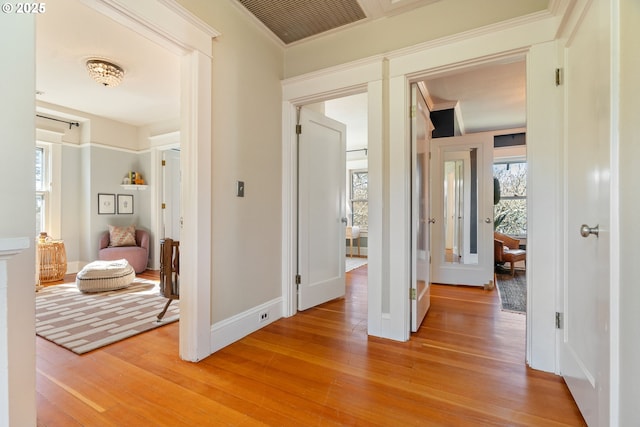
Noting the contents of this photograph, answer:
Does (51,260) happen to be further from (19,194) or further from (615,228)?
(615,228)

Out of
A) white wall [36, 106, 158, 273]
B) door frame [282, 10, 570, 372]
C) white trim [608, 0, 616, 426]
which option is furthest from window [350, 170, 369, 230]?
white trim [608, 0, 616, 426]

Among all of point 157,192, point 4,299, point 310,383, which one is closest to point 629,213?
point 310,383

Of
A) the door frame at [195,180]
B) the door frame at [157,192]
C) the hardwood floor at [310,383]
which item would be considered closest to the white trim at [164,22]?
the door frame at [195,180]

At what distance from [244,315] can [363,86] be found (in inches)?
84.2

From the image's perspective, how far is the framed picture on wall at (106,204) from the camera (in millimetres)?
4956

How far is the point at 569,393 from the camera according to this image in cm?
160

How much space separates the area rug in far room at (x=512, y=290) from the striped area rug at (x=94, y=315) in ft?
11.4

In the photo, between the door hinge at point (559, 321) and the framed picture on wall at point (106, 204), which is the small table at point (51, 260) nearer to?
the framed picture on wall at point (106, 204)

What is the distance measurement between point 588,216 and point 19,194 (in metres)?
2.43

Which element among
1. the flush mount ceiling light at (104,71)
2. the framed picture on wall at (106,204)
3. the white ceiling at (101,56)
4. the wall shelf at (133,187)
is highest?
the white ceiling at (101,56)

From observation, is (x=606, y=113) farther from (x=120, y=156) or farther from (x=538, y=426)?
(x=120, y=156)

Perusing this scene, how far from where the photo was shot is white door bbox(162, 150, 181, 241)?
5.23 metres

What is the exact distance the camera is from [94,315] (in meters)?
2.85

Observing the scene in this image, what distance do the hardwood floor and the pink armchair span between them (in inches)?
100
